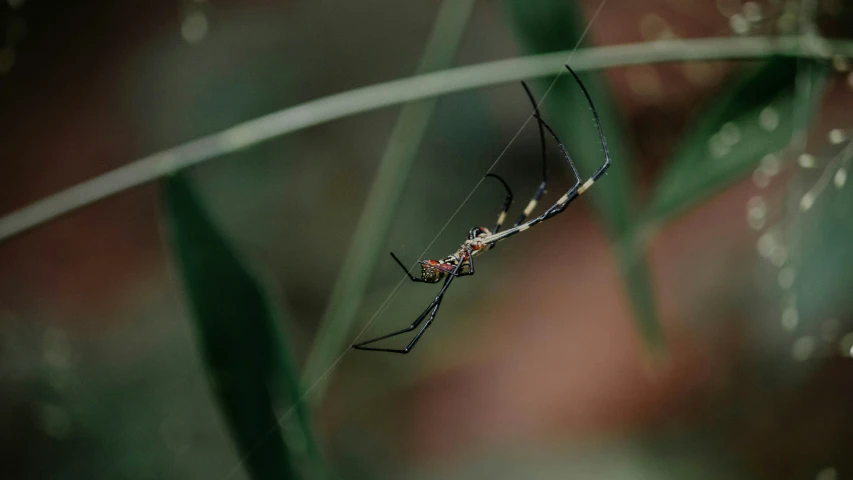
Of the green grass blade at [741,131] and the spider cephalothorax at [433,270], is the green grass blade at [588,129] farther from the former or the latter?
the spider cephalothorax at [433,270]

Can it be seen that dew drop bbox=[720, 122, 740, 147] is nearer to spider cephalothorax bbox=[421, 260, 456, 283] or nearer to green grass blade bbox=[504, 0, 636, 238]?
green grass blade bbox=[504, 0, 636, 238]

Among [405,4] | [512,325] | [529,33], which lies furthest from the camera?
[512,325]

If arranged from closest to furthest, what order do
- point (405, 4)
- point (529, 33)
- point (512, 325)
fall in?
point (529, 33)
point (405, 4)
point (512, 325)

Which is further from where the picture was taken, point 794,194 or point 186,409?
point 186,409

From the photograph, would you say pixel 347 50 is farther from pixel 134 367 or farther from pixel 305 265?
pixel 134 367

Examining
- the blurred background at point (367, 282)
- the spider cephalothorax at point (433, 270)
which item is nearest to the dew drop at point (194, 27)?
the blurred background at point (367, 282)

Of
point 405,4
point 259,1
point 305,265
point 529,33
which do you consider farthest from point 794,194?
point 259,1

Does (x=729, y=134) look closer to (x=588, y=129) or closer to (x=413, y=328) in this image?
(x=588, y=129)
